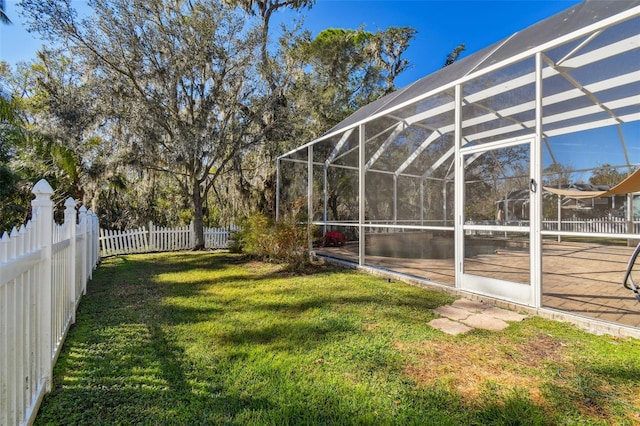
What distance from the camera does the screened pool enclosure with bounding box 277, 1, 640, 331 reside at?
3.78 m

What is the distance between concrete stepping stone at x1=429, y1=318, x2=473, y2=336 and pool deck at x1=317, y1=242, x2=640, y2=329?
1147mm

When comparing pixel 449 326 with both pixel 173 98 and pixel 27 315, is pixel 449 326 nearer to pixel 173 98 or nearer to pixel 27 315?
pixel 27 315

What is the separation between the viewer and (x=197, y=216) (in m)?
9.84

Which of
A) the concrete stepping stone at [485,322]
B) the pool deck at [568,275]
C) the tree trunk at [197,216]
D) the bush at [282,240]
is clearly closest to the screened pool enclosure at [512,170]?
the pool deck at [568,275]

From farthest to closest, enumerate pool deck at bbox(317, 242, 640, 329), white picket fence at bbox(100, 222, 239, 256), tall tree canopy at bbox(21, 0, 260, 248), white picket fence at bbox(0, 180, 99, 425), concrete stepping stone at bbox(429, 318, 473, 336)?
white picket fence at bbox(100, 222, 239, 256), tall tree canopy at bbox(21, 0, 260, 248), pool deck at bbox(317, 242, 640, 329), concrete stepping stone at bbox(429, 318, 473, 336), white picket fence at bbox(0, 180, 99, 425)

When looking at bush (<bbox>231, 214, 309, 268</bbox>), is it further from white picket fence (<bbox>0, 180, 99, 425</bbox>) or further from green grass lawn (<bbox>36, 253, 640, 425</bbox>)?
white picket fence (<bbox>0, 180, 99, 425</bbox>)

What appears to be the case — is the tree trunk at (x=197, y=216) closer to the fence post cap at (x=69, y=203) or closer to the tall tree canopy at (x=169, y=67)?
the tall tree canopy at (x=169, y=67)

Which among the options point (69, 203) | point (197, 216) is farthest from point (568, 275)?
point (197, 216)

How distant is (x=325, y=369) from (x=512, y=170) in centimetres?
365

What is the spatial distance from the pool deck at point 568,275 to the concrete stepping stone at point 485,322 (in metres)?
0.72

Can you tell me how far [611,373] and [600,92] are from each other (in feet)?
19.5

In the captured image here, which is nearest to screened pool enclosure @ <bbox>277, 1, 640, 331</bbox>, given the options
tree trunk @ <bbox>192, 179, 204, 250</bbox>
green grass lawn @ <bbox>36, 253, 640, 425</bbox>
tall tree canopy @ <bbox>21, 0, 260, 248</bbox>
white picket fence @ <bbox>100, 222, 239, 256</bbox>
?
green grass lawn @ <bbox>36, 253, 640, 425</bbox>

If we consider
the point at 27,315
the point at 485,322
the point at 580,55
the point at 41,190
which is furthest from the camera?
the point at 580,55

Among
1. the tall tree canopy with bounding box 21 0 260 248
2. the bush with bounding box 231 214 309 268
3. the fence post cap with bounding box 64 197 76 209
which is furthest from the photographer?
the tall tree canopy with bounding box 21 0 260 248
